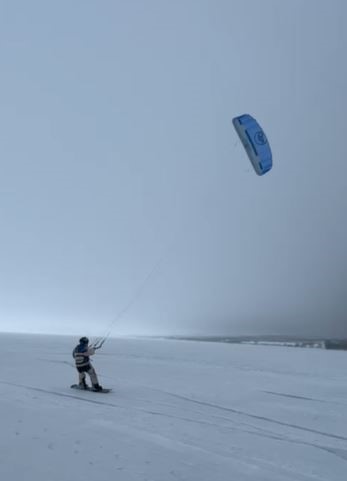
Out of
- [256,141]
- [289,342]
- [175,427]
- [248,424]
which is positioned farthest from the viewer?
[289,342]

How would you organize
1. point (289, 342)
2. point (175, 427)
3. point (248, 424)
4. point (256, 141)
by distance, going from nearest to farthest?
point (175, 427) → point (248, 424) → point (256, 141) → point (289, 342)

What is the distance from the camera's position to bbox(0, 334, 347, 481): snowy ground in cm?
524

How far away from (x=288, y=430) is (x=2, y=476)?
3.64 metres

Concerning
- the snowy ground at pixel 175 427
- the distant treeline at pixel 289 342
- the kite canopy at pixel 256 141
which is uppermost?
the distant treeline at pixel 289 342

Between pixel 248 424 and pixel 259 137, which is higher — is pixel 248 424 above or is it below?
below

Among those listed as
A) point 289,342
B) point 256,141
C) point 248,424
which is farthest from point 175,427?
point 289,342

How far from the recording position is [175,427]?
282 inches

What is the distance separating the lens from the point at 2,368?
13844 millimetres

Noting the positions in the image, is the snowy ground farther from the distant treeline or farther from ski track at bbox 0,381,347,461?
the distant treeline

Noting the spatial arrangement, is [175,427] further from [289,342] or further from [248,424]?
[289,342]

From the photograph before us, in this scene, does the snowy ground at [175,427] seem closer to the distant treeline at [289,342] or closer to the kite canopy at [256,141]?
the kite canopy at [256,141]

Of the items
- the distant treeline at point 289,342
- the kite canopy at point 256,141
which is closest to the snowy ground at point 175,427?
the kite canopy at point 256,141

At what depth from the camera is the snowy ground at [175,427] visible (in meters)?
5.24

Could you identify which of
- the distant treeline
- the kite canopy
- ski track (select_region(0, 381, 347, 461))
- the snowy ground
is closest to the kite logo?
the kite canopy
